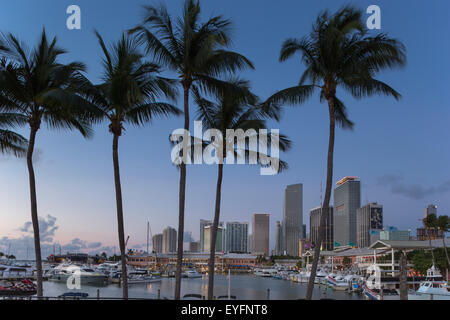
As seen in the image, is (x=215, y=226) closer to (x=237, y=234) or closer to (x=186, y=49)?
(x=186, y=49)

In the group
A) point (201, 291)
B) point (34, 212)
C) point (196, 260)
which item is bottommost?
point (196, 260)

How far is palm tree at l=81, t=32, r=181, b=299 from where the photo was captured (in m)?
13.9

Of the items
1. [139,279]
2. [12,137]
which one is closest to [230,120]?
[12,137]

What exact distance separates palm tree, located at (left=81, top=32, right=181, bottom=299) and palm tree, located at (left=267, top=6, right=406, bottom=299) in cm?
381

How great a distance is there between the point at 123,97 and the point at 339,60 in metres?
6.80

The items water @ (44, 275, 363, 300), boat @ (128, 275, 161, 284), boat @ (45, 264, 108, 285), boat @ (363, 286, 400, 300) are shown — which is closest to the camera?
boat @ (363, 286, 400, 300)

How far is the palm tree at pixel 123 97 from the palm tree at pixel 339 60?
12.5ft

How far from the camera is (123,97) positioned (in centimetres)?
1362

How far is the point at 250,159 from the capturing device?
16.5m

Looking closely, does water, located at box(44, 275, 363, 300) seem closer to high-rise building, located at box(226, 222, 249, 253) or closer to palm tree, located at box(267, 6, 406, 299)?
high-rise building, located at box(226, 222, 249, 253)

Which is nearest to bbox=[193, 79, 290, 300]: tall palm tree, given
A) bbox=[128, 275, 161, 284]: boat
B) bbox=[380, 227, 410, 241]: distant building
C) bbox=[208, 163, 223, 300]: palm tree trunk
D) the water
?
bbox=[208, 163, 223, 300]: palm tree trunk

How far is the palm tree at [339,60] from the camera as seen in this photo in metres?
13.2

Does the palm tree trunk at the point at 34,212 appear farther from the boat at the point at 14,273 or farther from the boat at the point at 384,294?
the boat at the point at 14,273
